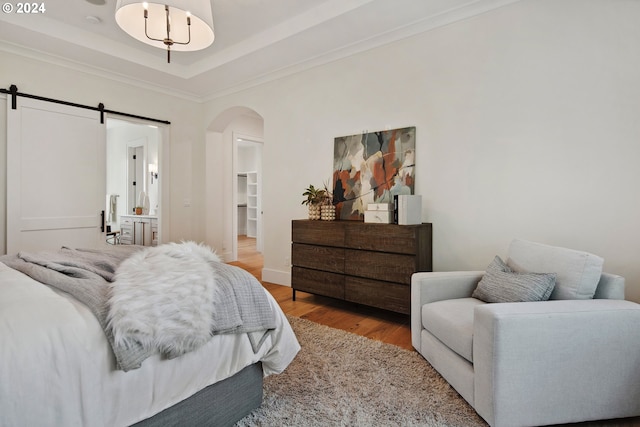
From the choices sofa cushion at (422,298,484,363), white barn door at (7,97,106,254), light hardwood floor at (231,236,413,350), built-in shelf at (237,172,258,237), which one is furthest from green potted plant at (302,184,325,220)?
built-in shelf at (237,172,258,237)

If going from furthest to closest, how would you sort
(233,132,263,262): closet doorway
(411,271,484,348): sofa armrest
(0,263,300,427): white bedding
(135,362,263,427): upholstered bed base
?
(233,132,263,262): closet doorway, (411,271,484,348): sofa armrest, (135,362,263,427): upholstered bed base, (0,263,300,427): white bedding

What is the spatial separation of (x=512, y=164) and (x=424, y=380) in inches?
70.4

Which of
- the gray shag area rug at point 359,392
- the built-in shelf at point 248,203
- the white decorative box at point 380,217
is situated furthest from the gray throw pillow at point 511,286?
the built-in shelf at point 248,203

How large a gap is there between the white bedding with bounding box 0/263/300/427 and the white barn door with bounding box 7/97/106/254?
9.66 feet

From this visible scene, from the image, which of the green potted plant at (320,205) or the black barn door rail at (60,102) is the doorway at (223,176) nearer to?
the black barn door rail at (60,102)

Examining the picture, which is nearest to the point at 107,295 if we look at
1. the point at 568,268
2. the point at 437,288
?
the point at 437,288

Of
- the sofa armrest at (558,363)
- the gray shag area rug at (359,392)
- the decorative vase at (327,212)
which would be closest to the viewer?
the sofa armrest at (558,363)

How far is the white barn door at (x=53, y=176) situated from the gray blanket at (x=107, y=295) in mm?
2398

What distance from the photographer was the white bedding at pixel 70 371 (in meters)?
1.00

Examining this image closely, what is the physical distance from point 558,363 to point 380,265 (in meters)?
1.55

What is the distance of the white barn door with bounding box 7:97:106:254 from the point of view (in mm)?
3633

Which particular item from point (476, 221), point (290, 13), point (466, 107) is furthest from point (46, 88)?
point (476, 221)

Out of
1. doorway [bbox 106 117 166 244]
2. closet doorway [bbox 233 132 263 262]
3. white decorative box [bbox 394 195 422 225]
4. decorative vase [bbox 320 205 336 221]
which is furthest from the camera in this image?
closet doorway [bbox 233 132 263 262]

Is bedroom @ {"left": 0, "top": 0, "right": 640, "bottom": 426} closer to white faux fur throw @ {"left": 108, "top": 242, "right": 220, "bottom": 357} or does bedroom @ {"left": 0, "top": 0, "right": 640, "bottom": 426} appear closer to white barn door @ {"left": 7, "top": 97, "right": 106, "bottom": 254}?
white barn door @ {"left": 7, "top": 97, "right": 106, "bottom": 254}
